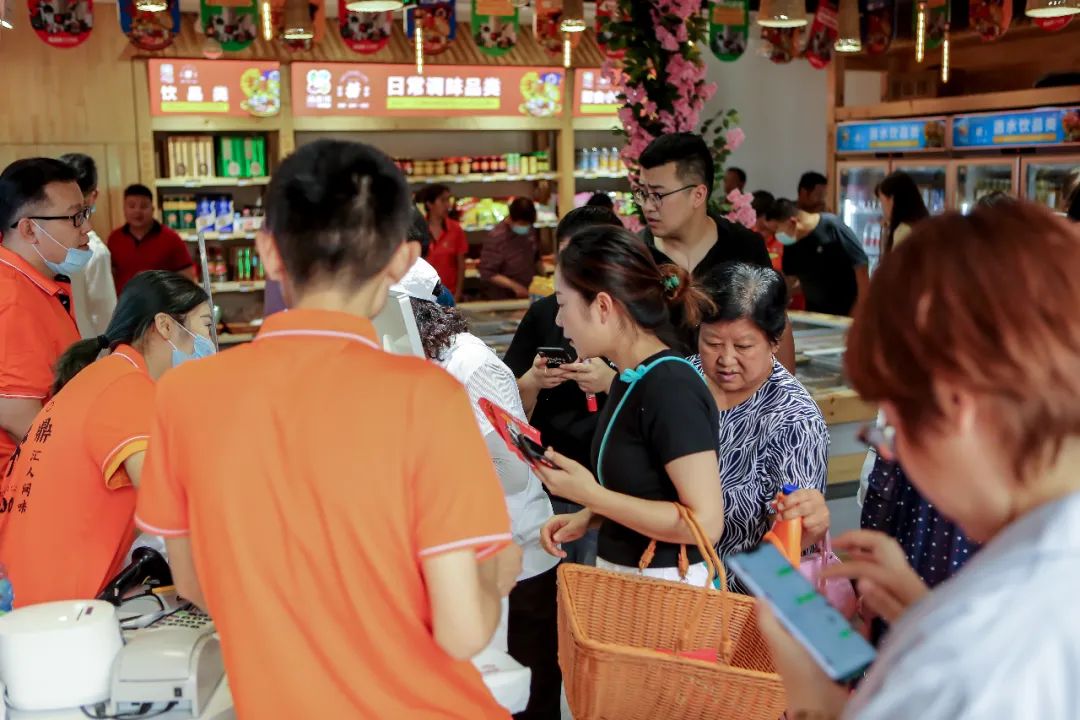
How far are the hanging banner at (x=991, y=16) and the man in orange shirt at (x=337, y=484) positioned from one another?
25.0 ft

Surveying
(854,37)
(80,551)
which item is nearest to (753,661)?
(80,551)

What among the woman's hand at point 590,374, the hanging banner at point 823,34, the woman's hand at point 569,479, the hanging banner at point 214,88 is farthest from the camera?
the hanging banner at point 823,34

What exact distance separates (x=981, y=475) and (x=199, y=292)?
2353 mm

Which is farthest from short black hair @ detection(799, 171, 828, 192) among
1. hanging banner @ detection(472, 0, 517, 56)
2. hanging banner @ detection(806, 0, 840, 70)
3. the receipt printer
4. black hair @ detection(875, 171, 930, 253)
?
the receipt printer

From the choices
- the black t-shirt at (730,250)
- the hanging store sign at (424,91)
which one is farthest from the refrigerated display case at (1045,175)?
the black t-shirt at (730,250)

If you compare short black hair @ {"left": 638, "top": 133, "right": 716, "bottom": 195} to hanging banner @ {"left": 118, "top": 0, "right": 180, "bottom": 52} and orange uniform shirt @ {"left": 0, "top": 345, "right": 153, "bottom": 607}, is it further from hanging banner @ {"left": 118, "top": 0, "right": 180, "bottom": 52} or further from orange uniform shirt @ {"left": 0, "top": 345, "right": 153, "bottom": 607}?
hanging banner @ {"left": 118, "top": 0, "right": 180, "bottom": 52}

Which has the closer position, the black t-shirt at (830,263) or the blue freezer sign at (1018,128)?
the black t-shirt at (830,263)

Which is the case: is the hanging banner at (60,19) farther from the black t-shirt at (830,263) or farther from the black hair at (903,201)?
the black hair at (903,201)

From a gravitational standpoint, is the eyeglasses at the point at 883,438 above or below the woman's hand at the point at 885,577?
above

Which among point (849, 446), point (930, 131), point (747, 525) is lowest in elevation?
point (849, 446)

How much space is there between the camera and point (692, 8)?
4.73 meters

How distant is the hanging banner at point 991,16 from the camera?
7863mm

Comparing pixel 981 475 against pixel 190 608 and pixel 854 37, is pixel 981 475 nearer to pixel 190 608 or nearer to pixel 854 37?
pixel 190 608

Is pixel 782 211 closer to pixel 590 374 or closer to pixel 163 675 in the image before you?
pixel 590 374
